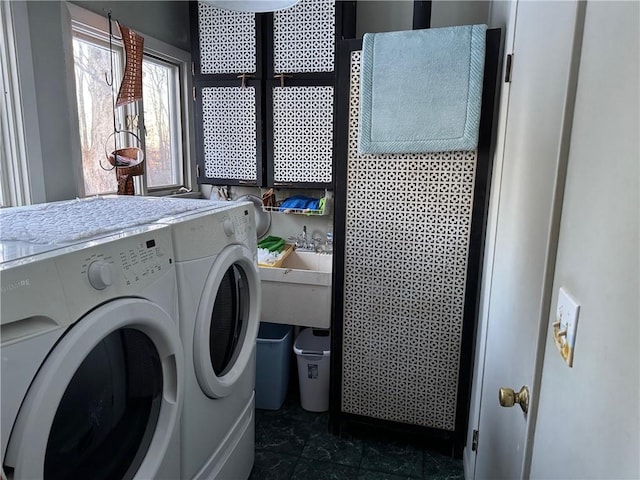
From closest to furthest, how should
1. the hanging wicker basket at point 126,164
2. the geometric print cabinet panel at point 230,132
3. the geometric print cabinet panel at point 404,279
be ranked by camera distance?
the geometric print cabinet panel at point 404,279, the hanging wicker basket at point 126,164, the geometric print cabinet panel at point 230,132

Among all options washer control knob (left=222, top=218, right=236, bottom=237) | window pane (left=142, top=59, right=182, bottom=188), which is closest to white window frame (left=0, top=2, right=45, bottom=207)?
window pane (left=142, top=59, right=182, bottom=188)

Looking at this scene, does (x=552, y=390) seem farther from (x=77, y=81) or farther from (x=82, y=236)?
(x=77, y=81)

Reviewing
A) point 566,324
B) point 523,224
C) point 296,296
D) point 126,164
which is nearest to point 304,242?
point 296,296

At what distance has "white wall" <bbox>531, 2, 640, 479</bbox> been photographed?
460 millimetres

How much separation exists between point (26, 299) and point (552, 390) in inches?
35.2

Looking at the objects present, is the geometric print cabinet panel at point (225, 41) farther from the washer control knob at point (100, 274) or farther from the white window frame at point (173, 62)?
the washer control knob at point (100, 274)

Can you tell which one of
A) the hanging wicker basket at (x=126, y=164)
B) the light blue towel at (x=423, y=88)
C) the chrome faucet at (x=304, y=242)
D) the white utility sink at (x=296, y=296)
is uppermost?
Result: the light blue towel at (x=423, y=88)

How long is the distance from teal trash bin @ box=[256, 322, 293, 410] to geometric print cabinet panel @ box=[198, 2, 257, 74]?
148cm

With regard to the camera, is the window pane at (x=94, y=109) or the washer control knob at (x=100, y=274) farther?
the window pane at (x=94, y=109)

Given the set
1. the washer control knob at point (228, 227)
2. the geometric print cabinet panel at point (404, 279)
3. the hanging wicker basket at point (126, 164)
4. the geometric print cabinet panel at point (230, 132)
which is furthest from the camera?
the geometric print cabinet panel at point (230, 132)

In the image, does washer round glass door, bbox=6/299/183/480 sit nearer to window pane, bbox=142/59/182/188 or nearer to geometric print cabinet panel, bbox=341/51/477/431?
geometric print cabinet panel, bbox=341/51/477/431

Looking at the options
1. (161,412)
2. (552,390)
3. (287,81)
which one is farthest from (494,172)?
(161,412)

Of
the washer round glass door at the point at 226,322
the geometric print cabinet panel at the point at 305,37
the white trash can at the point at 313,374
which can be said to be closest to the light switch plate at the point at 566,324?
the washer round glass door at the point at 226,322

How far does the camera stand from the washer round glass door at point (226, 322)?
126 centimetres
